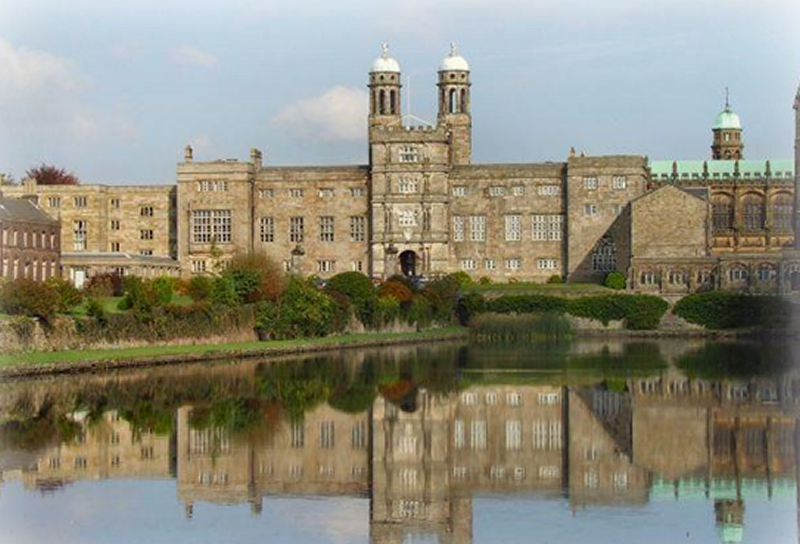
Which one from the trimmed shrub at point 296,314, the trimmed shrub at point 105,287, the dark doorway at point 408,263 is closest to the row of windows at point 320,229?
the dark doorway at point 408,263

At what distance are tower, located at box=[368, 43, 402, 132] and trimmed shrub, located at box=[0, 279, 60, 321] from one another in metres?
45.5

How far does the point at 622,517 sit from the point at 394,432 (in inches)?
421

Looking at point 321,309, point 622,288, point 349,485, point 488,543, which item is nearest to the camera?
point 488,543

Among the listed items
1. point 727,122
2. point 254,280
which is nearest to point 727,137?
point 727,122

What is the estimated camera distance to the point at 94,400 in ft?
124

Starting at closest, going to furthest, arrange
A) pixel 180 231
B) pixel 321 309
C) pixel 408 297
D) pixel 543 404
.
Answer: pixel 543 404
pixel 321 309
pixel 408 297
pixel 180 231

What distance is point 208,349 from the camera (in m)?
52.9

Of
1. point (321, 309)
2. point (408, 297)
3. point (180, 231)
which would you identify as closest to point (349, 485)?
point (321, 309)

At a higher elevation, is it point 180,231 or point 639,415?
point 180,231

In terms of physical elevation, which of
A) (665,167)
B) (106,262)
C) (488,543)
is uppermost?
(665,167)

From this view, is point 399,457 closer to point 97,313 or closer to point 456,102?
point 97,313

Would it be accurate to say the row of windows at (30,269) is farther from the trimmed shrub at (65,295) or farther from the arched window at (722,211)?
the arched window at (722,211)

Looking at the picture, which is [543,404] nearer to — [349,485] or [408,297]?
[349,485]

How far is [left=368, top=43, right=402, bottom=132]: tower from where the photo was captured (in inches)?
3568
